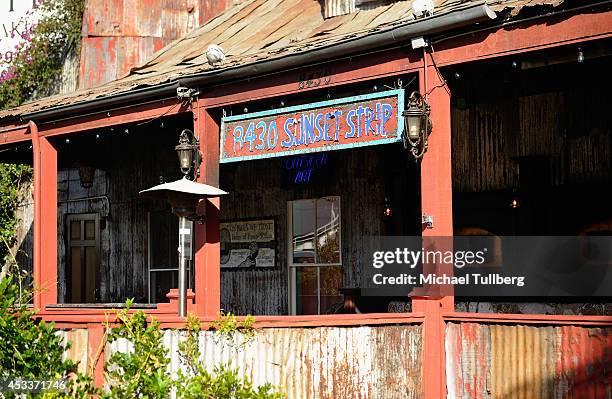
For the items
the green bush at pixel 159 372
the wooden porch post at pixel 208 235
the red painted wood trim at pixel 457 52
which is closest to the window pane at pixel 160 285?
the wooden porch post at pixel 208 235

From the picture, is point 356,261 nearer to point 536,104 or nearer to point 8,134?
point 536,104

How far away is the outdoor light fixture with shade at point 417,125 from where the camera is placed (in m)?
8.92

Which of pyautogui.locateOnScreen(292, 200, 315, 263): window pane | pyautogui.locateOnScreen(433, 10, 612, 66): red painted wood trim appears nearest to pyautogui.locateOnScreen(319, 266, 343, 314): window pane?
pyautogui.locateOnScreen(292, 200, 315, 263): window pane

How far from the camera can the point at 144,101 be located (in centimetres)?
1228

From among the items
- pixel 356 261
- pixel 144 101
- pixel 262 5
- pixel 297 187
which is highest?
pixel 262 5

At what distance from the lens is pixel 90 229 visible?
58.5ft

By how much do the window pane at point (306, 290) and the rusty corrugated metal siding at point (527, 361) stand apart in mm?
5453

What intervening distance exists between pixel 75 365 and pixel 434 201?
370 cm

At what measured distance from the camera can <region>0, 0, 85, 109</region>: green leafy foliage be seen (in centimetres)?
1925

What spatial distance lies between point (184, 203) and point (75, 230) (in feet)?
24.8

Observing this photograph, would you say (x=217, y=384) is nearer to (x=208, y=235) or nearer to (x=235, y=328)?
(x=235, y=328)

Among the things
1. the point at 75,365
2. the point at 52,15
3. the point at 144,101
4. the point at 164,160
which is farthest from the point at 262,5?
the point at 75,365

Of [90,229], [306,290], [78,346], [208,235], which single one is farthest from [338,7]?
[90,229]

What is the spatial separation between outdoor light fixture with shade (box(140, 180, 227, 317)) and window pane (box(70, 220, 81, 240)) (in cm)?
701
